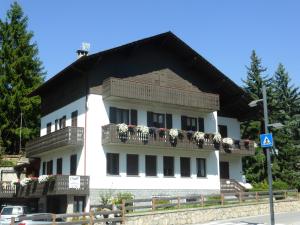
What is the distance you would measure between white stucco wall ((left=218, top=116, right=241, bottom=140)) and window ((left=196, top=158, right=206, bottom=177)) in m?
4.91

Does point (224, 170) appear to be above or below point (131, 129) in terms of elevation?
below

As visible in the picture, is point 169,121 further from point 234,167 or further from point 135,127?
point 234,167

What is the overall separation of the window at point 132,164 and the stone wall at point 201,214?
6.45 metres

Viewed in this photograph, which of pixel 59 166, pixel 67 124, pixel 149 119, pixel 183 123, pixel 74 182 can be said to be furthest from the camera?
pixel 183 123

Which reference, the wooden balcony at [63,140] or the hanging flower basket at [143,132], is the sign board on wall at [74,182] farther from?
the hanging flower basket at [143,132]

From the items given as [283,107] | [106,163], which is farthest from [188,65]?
[283,107]

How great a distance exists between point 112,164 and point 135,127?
2.84 m

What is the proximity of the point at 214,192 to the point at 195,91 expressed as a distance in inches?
301

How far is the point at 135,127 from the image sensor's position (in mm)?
32031

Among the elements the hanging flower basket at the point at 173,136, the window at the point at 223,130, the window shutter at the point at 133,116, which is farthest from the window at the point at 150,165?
the window at the point at 223,130

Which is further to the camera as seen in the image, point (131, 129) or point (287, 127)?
point (287, 127)

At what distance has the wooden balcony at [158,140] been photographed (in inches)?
1228

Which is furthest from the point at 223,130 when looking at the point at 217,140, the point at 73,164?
the point at 73,164

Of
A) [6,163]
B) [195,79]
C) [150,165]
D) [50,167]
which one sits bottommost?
[150,165]
